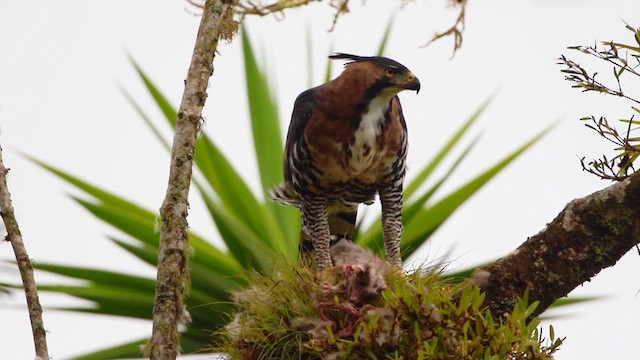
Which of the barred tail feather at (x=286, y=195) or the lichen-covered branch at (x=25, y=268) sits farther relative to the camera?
the barred tail feather at (x=286, y=195)

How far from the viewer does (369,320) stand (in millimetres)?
3346

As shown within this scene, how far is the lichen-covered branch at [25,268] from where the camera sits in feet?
11.8

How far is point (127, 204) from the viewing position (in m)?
6.10

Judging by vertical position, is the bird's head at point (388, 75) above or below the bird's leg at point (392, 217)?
above

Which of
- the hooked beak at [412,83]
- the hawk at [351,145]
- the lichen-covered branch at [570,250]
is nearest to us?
the lichen-covered branch at [570,250]

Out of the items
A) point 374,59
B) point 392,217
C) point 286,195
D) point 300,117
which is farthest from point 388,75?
point 286,195

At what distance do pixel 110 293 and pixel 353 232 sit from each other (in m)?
1.26

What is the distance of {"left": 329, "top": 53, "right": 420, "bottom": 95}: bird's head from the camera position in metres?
4.63

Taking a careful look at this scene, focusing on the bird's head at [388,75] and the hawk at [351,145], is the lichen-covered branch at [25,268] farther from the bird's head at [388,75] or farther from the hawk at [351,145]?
the bird's head at [388,75]

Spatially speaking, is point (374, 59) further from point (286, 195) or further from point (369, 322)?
point (369, 322)

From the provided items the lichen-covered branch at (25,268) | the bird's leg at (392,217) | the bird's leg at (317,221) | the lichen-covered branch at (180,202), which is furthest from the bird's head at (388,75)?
the lichen-covered branch at (25,268)

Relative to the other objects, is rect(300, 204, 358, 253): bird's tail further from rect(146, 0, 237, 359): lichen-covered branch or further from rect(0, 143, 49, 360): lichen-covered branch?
rect(0, 143, 49, 360): lichen-covered branch

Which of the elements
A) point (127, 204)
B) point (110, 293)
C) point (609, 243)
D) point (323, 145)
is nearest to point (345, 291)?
point (609, 243)

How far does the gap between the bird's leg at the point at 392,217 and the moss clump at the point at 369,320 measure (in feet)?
3.95
